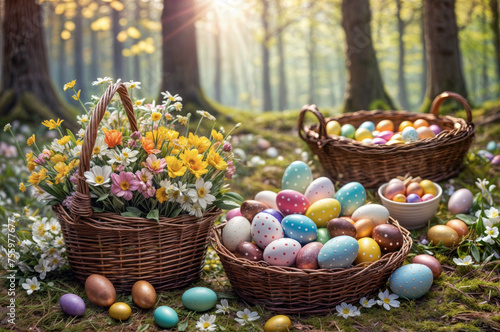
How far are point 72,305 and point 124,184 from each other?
0.62 m

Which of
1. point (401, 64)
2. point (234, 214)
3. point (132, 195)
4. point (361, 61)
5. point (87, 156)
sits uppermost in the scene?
point (401, 64)

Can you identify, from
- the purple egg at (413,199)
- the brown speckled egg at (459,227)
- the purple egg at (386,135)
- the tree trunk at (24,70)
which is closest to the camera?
the brown speckled egg at (459,227)

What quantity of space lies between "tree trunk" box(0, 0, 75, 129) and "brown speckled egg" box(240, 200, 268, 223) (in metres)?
4.52

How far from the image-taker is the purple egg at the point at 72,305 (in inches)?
81.7

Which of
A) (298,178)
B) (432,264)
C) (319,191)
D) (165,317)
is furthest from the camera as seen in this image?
(298,178)

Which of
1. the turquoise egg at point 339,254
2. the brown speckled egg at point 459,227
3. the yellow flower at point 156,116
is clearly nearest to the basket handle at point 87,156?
the yellow flower at point 156,116

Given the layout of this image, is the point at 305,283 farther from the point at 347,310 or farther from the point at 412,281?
the point at 412,281

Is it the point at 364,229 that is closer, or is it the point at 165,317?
the point at 165,317

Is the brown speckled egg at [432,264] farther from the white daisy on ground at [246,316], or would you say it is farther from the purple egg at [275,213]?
the white daisy on ground at [246,316]

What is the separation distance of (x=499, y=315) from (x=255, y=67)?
40299 millimetres

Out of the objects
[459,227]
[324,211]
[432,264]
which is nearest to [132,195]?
[324,211]

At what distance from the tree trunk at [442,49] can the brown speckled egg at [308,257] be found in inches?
175

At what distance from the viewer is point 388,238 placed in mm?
2230

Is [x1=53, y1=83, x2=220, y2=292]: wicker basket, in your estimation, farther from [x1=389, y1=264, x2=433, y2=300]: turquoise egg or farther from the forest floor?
[x1=389, y1=264, x2=433, y2=300]: turquoise egg
